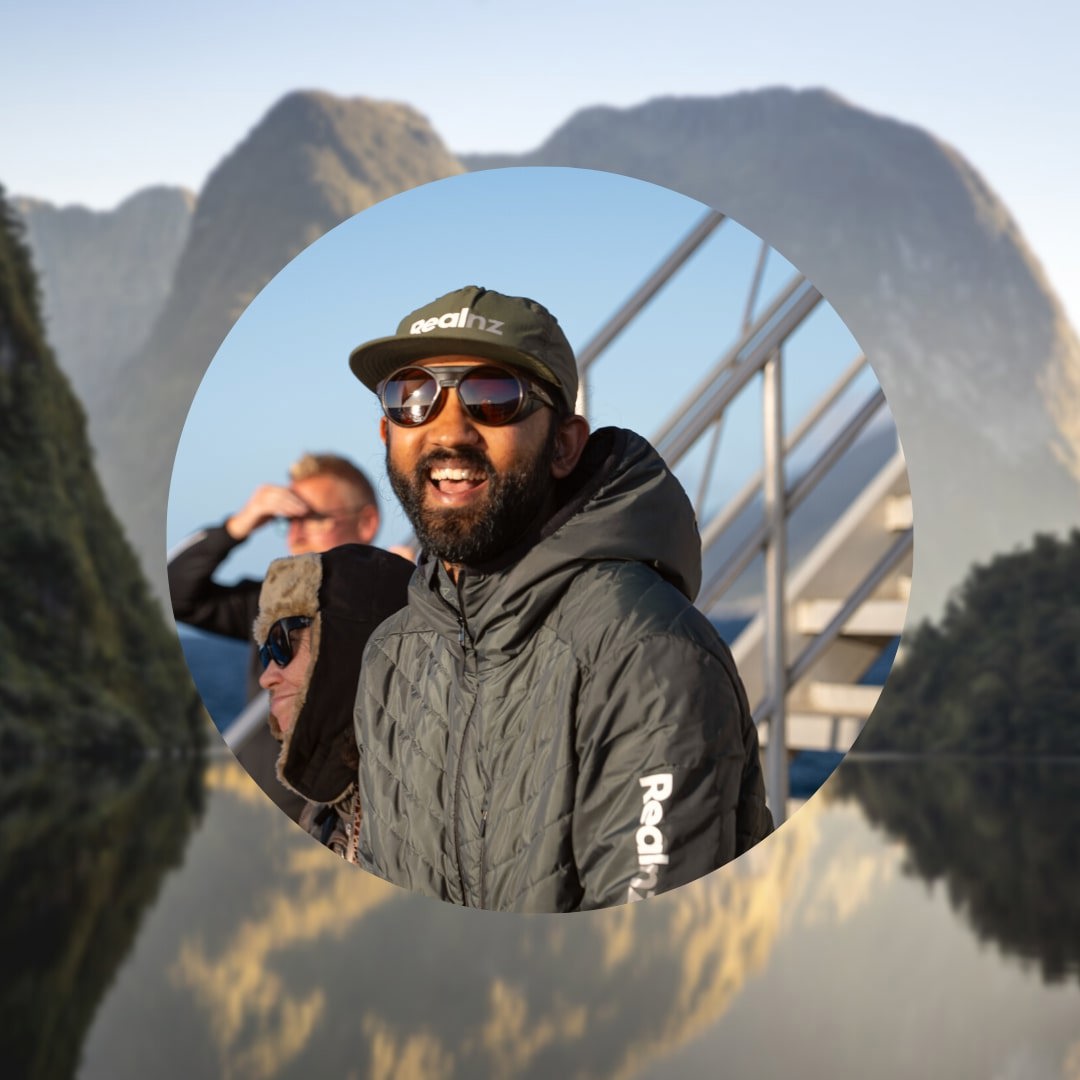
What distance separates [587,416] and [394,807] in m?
0.46

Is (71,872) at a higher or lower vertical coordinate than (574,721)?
lower

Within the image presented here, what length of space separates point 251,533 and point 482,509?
0.41m

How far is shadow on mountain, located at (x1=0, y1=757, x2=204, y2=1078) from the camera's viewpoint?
7.43 metres

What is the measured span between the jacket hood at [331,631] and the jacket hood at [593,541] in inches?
7.4

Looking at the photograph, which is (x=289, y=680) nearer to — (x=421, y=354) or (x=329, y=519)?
(x=329, y=519)

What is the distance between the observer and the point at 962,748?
13969mm

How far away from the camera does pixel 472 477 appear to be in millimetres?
1472

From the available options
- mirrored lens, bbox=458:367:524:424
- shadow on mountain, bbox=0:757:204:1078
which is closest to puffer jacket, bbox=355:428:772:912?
mirrored lens, bbox=458:367:524:424

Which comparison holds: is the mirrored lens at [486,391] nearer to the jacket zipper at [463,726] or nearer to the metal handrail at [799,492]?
the jacket zipper at [463,726]

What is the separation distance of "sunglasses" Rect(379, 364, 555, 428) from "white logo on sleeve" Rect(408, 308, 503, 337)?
38mm

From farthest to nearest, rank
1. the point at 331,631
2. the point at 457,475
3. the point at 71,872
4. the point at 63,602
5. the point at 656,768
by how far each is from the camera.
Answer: the point at 63,602 < the point at 71,872 < the point at 331,631 < the point at 457,475 < the point at 656,768

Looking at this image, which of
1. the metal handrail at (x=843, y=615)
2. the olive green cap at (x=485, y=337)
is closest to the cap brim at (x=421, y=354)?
the olive green cap at (x=485, y=337)

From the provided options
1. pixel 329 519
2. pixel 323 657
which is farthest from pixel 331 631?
pixel 329 519

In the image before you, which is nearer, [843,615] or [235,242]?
[843,615]
